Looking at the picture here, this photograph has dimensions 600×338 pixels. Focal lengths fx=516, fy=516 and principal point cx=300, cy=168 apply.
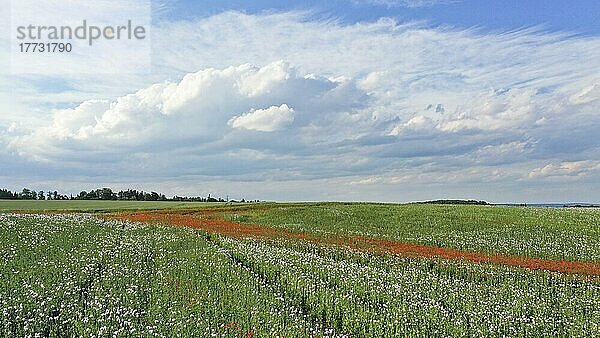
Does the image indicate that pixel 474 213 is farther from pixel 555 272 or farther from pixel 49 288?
pixel 49 288

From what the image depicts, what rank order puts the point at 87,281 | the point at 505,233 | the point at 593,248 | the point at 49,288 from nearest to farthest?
the point at 49,288 → the point at 87,281 → the point at 593,248 → the point at 505,233

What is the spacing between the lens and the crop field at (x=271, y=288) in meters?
12.8

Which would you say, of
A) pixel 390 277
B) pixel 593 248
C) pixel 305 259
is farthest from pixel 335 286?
pixel 593 248

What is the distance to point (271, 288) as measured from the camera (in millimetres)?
16953

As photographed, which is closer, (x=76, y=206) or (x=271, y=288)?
(x=271, y=288)

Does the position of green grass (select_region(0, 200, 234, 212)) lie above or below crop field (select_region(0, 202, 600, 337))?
above

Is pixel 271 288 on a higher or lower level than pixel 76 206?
lower

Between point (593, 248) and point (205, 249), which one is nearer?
point (205, 249)

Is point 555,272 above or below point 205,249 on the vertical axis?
below

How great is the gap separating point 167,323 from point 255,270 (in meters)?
7.96

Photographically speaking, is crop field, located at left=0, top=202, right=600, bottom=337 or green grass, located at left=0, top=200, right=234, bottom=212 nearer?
crop field, located at left=0, top=202, right=600, bottom=337

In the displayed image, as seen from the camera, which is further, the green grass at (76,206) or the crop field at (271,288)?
the green grass at (76,206)

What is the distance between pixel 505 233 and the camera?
135 ft

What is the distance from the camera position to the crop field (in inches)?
506
